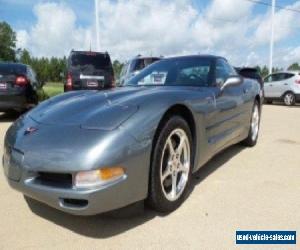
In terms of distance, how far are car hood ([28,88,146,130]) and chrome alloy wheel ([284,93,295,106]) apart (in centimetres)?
1255

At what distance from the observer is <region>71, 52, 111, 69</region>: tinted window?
10391 mm

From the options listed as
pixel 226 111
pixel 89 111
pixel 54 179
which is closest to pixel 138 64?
pixel 226 111

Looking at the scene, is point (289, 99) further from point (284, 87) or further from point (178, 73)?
point (178, 73)

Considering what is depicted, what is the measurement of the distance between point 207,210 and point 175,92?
108cm

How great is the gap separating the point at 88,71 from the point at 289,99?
8.51 metres

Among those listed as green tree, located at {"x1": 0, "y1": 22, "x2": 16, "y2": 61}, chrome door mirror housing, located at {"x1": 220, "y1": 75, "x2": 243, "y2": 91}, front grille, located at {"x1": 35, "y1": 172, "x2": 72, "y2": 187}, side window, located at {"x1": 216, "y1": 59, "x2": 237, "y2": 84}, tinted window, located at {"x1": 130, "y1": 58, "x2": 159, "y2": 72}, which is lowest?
front grille, located at {"x1": 35, "y1": 172, "x2": 72, "y2": 187}

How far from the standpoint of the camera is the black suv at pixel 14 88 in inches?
312

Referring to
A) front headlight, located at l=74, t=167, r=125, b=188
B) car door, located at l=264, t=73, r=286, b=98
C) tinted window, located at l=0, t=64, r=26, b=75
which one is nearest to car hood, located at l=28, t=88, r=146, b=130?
front headlight, located at l=74, t=167, r=125, b=188

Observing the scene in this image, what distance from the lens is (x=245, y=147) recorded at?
5.46 m

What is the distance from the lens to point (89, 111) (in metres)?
2.74

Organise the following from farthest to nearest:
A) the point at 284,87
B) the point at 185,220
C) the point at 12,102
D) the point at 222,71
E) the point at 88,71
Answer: the point at 284,87
the point at 88,71
the point at 12,102
the point at 222,71
the point at 185,220

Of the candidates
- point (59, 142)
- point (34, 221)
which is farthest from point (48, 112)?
point (34, 221)

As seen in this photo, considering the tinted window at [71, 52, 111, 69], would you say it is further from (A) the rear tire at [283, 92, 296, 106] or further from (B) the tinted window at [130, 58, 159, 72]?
(A) the rear tire at [283, 92, 296, 106]

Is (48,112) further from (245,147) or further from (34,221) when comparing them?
(245,147)
